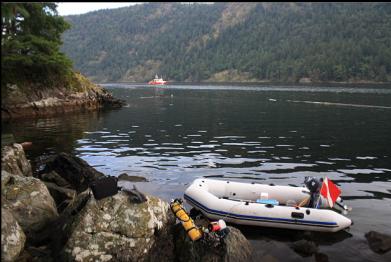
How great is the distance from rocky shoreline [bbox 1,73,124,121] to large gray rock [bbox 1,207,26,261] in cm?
2812

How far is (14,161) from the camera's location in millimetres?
13758

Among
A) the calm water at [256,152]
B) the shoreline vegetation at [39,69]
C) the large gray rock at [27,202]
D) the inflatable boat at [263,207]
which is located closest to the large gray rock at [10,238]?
the large gray rock at [27,202]

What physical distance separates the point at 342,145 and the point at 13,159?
21618 mm

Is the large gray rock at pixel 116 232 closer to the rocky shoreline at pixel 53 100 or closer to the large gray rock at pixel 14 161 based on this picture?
the large gray rock at pixel 14 161

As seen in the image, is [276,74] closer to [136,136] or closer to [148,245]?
[136,136]

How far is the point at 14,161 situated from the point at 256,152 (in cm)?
1527

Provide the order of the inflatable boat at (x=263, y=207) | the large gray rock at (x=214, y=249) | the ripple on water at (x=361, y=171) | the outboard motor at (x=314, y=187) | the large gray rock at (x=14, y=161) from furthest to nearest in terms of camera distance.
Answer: the ripple on water at (x=361, y=171) < the outboard motor at (x=314, y=187) < the large gray rock at (x=14, y=161) < the inflatable boat at (x=263, y=207) < the large gray rock at (x=214, y=249)

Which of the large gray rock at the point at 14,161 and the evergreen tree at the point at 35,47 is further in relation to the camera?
the evergreen tree at the point at 35,47

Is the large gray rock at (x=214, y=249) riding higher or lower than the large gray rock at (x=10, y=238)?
lower

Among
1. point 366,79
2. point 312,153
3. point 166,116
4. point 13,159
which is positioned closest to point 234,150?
point 312,153

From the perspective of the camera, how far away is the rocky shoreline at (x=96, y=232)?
29.3 feet

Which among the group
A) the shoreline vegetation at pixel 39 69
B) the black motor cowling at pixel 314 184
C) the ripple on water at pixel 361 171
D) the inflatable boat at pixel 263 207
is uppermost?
the shoreline vegetation at pixel 39 69

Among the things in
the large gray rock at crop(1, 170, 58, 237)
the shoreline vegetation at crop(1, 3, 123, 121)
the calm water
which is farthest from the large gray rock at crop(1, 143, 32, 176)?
the shoreline vegetation at crop(1, 3, 123, 121)

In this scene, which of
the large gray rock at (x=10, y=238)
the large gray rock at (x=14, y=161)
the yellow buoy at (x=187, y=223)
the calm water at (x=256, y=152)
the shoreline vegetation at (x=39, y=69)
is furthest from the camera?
the shoreline vegetation at (x=39, y=69)
